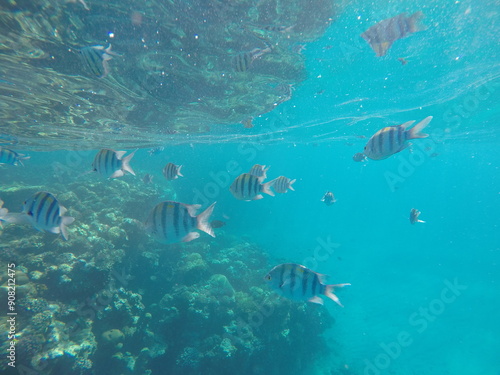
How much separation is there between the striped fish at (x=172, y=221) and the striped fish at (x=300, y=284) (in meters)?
1.20

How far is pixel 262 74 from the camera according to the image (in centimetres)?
1370

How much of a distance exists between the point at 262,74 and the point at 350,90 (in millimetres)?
7014

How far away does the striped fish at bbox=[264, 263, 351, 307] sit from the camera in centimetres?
346

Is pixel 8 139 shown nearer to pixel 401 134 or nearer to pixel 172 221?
pixel 172 221

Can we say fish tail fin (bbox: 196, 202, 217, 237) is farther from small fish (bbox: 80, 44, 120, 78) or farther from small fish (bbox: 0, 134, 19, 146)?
small fish (bbox: 0, 134, 19, 146)

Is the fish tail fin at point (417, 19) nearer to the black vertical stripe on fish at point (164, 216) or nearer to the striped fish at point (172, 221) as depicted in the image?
the striped fish at point (172, 221)

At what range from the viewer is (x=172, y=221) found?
3.25 meters

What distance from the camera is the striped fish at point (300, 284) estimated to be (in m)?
3.46

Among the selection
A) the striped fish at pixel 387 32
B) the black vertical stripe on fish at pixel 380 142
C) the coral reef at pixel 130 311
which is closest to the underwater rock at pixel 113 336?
the coral reef at pixel 130 311

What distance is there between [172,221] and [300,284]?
1996 mm

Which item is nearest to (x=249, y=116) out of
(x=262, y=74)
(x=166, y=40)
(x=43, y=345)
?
(x=262, y=74)

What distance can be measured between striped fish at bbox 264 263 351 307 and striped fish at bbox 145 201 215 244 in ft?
3.94

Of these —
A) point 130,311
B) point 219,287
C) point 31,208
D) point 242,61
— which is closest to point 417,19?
point 242,61

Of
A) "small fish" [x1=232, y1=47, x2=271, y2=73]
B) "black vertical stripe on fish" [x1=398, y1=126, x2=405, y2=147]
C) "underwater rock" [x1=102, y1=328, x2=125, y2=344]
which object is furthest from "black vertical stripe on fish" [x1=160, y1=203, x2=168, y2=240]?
"underwater rock" [x1=102, y1=328, x2=125, y2=344]
